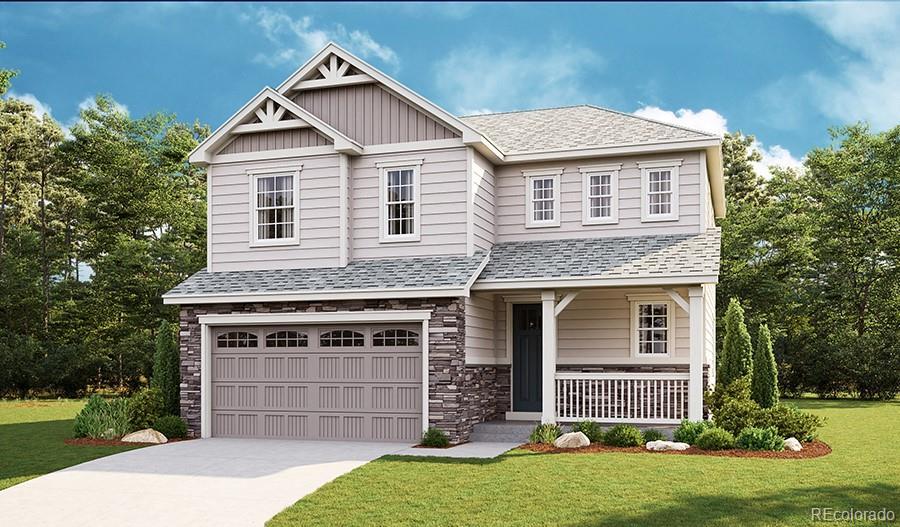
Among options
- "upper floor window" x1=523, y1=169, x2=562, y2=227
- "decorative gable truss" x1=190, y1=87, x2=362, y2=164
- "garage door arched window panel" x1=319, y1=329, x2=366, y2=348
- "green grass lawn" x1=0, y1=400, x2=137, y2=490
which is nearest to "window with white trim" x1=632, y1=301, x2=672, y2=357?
"upper floor window" x1=523, y1=169, x2=562, y2=227

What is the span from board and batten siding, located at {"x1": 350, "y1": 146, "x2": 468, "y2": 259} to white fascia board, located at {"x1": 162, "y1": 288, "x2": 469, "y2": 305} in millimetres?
1555

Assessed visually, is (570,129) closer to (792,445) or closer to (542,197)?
(542,197)

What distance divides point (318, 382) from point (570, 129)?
7848 mm

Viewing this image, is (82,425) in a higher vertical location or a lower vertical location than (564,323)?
lower

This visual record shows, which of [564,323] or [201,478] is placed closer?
[201,478]

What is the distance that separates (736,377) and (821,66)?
21804 millimetres

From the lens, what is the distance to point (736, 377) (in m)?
17.3

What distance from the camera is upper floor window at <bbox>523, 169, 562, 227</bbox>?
18312 millimetres

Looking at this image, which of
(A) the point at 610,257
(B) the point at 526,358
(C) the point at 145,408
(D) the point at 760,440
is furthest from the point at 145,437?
(D) the point at 760,440

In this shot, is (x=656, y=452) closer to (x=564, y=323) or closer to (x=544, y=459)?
(x=544, y=459)

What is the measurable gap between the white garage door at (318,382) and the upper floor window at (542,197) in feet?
13.1

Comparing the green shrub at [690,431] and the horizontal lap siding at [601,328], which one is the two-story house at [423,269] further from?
the green shrub at [690,431]

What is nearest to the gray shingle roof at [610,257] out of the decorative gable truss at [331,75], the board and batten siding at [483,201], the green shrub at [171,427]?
the board and batten siding at [483,201]

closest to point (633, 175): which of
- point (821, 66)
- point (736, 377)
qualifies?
point (736, 377)
